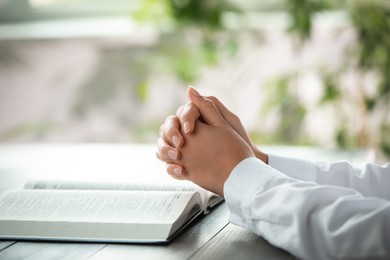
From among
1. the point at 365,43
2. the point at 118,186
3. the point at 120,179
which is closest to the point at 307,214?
the point at 118,186

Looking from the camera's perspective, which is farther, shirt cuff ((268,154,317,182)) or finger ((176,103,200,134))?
shirt cuff ((268,154,317,182))

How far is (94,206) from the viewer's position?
1048mm

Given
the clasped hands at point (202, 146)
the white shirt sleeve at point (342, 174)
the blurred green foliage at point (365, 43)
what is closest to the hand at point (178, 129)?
the clasped hands at point (202, 146)

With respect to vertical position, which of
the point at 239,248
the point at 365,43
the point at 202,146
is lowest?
the point at 365,43

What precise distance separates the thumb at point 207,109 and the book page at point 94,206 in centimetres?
13

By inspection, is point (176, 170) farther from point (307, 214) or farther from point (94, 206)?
point (307, 214)

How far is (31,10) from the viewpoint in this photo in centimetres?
369

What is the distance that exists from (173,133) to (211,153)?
97mm

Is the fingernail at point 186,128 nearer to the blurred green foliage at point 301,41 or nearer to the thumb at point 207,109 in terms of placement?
the thumb at point 207,109

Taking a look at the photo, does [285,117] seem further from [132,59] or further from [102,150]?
[102,150]

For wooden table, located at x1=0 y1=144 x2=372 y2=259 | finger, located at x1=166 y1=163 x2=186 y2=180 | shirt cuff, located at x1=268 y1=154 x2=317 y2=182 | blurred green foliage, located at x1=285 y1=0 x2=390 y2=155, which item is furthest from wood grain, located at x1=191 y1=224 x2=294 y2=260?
blurred green foliage, located at x1=285 y1=0 x2=390 y2=155

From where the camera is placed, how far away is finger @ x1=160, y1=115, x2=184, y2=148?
1083 mm

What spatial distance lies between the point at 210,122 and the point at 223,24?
209cm

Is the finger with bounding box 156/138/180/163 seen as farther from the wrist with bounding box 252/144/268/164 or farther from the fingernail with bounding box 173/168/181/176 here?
the wrist with bounding box 252/144/268/164
